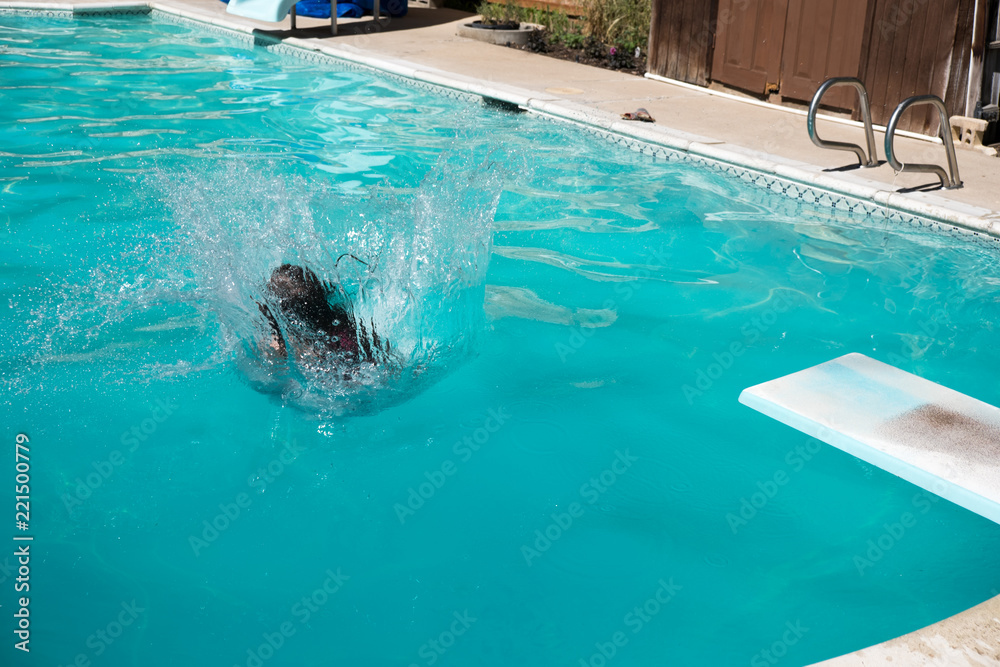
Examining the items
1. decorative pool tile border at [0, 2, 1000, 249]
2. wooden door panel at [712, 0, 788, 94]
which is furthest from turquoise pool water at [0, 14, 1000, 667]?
wooden door panel at [712, 0, 788, 94]

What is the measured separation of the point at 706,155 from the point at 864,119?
144 centimetres

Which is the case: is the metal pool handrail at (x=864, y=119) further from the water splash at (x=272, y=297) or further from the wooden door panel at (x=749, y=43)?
the wooden door panel at (x=749, y=43)

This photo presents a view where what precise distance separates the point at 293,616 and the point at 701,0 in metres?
9.69

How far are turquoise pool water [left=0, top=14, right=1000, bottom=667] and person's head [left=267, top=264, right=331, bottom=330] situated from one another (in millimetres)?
211

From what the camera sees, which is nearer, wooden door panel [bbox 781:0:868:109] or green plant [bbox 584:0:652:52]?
wooden door panel [bbox 781:0:868:109]

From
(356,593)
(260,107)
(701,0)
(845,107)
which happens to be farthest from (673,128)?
(356,593)

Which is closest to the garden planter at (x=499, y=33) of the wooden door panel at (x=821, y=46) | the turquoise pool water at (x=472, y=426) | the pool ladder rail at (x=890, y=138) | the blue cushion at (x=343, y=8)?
the blue cushion at (x=343, y=8)

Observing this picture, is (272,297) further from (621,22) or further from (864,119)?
(621,22)

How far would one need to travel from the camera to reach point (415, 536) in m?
4.05

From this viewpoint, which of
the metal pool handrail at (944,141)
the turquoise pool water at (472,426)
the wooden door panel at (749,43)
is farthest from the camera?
the wooden door panel at (749,43)

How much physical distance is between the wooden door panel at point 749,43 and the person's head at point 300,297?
296 inches

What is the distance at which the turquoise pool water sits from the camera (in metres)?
3.58

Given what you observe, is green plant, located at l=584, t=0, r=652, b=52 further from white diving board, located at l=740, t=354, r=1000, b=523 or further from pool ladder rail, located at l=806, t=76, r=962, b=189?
white diving board, located at l=740, t=354, r=1000, b=523

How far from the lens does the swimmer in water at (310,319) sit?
454 centimetres
